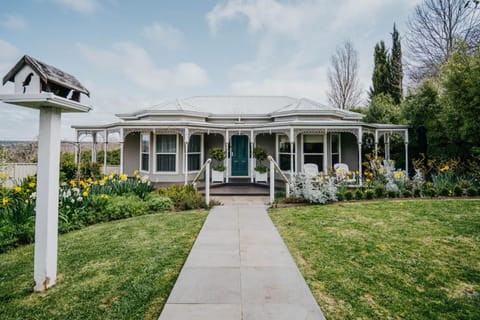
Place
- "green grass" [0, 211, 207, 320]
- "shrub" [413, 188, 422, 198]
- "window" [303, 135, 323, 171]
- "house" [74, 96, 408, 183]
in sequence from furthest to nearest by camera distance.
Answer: "window" [303, 135, 323, 171], "house" [74, 96, 408, 183], "shrub" [413, 188, 422, 198], "green grass" [0, 211, 207, 320]

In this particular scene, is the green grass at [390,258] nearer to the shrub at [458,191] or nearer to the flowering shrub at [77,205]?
the shrub at [458,191]

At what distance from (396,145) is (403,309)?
48.2ft

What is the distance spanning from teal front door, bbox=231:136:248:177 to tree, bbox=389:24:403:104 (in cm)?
1812

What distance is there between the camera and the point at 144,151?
13.0 m

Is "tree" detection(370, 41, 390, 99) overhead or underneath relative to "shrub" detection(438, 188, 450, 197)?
overhead

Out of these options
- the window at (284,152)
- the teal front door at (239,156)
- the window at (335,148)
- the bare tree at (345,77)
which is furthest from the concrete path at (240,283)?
the bare tree at (345,77)

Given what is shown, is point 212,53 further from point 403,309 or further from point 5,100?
point 403,309

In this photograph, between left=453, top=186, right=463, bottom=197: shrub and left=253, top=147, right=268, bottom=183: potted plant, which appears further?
left=253, top=147, right=268, bottom=183: potted plant

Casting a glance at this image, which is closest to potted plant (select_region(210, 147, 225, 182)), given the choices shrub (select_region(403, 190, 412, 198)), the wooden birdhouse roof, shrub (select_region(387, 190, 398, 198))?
shrub (select_region(387, 190, 398, 198))

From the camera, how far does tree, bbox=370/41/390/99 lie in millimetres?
23688

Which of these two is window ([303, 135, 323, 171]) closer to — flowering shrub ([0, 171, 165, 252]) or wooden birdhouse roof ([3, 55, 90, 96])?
flowering shrub ([0, 171, 165, 252])

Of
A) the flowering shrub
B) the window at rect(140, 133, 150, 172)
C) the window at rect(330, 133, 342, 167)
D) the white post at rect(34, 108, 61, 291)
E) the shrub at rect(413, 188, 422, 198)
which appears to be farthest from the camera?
the window at rect(330, 133, 342, 167)

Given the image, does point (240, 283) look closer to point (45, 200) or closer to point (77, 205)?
point (45, 200)

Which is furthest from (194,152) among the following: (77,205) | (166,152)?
(77,205)
